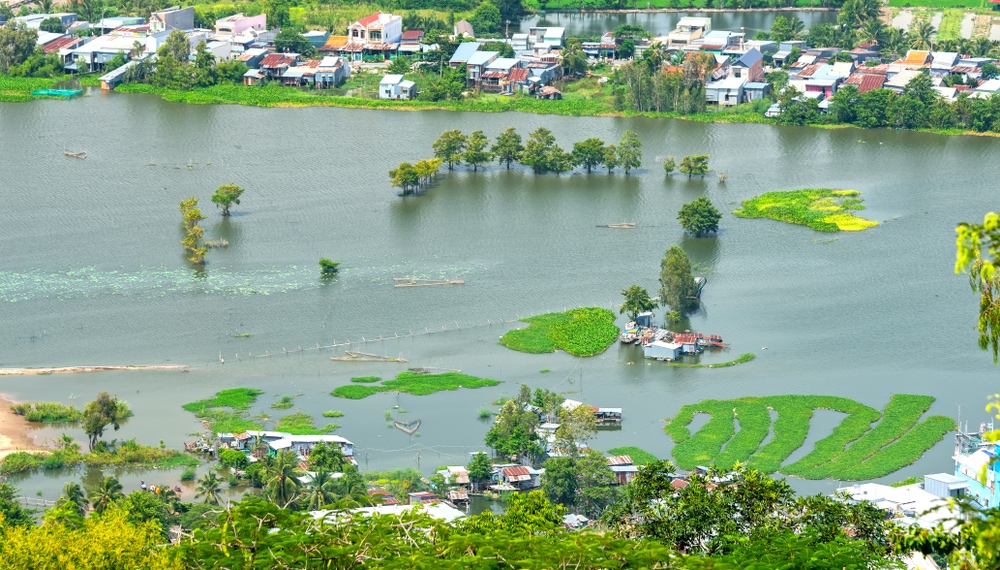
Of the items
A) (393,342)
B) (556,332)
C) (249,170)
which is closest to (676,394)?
(556,332)


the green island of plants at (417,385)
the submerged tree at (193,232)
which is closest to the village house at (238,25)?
the submerged tree at (193,232)

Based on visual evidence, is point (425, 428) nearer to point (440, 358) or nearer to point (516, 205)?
point (440, 358)

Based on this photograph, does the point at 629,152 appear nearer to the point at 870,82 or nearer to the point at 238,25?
the point at 870,82

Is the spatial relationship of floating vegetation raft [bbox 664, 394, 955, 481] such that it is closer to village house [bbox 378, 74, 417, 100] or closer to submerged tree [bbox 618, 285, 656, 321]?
submerged tree [bbox 618, 285, 656, 321]

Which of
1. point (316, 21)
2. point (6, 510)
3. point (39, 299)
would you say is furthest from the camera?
point (316, 21)

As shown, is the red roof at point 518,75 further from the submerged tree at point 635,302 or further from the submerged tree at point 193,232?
the submerged tree at point 635,302

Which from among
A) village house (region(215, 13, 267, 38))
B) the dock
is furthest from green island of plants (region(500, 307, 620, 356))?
village house (region(215, 13, 267, 38))

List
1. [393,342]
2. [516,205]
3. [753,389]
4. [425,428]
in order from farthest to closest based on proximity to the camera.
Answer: [516,205] → [393,342] → [753,389] → [425,428]
